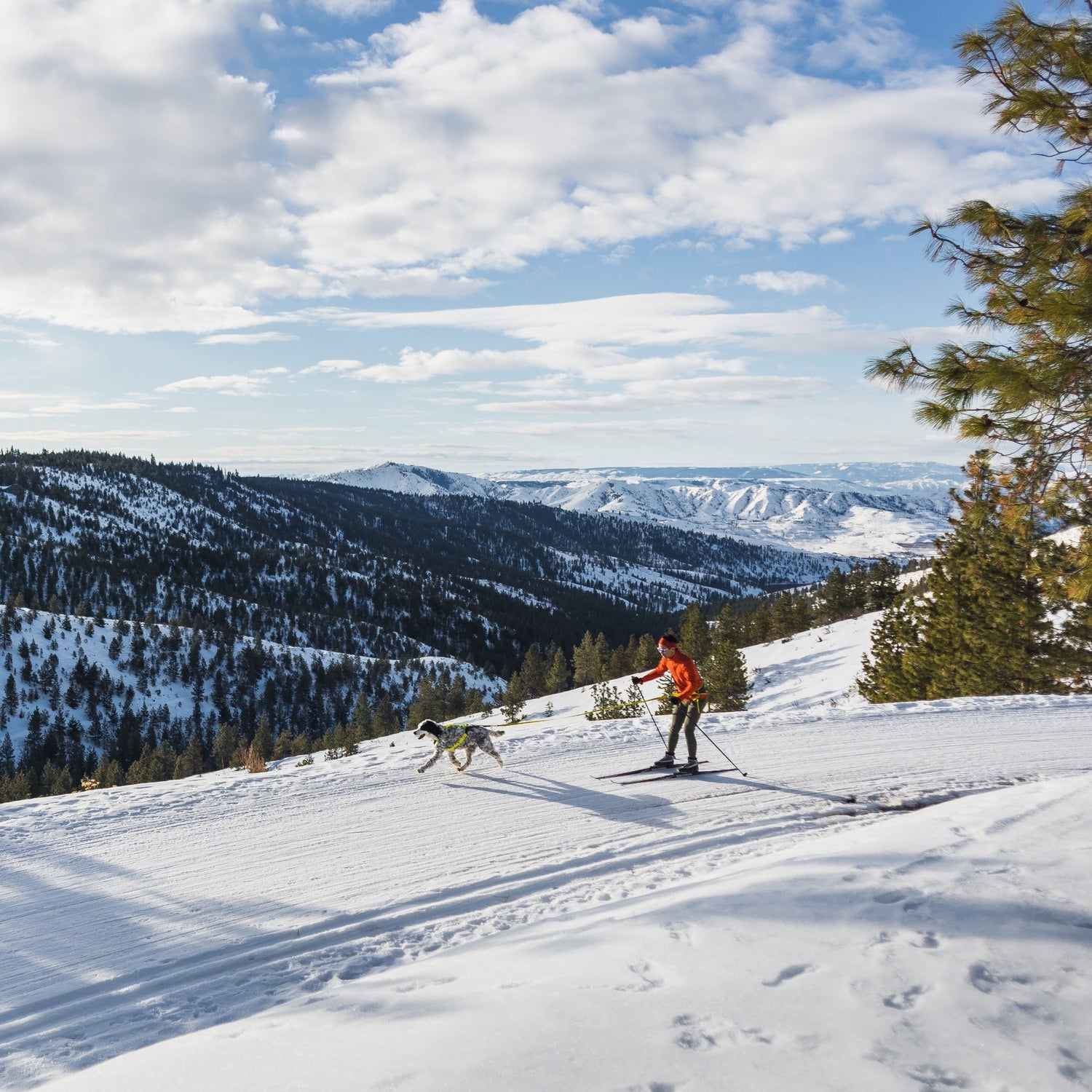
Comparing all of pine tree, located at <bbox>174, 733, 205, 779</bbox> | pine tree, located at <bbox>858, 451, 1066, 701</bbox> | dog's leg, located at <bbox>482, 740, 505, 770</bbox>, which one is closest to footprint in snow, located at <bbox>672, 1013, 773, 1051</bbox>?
dog's leg, located at <bbox>482, 740, 505, 770</bbox>

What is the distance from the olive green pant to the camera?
10.3m

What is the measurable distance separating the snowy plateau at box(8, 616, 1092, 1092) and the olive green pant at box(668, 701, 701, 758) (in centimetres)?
54

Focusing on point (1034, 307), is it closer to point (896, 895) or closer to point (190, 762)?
point (896, 895)

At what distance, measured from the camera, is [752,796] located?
9.12m

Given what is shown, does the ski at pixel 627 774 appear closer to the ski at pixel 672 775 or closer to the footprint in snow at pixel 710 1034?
the ski at pixel 672 775

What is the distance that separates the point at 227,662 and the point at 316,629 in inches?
1511

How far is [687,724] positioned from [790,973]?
5.93 m

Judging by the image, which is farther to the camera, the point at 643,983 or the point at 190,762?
the point at 190,762

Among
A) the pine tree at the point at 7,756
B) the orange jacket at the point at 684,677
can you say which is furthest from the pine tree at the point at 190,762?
the orange jacket at the point at 684,677

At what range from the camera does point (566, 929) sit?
18.1 ft

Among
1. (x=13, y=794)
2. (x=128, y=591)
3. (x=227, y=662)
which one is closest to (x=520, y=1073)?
(x=13, y=794)

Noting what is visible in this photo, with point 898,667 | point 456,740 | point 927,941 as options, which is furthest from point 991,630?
point 927,941

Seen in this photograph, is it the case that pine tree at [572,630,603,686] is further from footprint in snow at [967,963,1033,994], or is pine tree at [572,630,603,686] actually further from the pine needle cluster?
footprint in snow at [967,963,1033,994]

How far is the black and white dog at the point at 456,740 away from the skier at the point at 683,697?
9.36 ft
